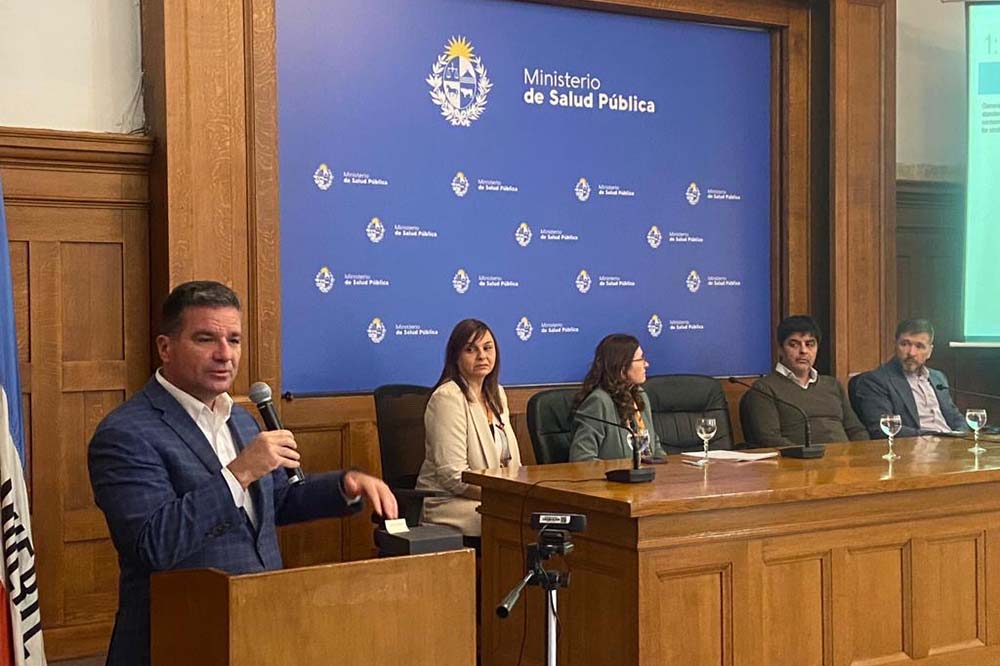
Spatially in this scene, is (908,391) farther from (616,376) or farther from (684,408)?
(616,376)

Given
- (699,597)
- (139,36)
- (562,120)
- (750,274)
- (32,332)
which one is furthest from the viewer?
(750,274)

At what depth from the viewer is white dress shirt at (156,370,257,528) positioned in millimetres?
2766

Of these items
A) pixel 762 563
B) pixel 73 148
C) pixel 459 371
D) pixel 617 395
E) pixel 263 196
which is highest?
pixel 73 148

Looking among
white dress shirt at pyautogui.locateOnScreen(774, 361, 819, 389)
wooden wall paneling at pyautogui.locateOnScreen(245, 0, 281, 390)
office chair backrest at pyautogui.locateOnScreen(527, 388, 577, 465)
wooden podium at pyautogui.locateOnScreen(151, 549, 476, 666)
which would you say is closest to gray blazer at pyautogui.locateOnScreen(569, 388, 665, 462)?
office chair backrest at pyautogui.locateOnScreen(527, 388, 577, 465)

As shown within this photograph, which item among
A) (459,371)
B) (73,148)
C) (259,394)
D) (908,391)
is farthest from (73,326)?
(908,391)

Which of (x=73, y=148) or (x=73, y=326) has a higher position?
(x=73, y=148)

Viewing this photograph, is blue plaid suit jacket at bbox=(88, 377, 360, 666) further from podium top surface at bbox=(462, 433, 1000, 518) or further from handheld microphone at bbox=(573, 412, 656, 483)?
handheld microphone at bbox=(573, 412, 656, 483)

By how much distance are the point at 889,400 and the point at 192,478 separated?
4.52 metres

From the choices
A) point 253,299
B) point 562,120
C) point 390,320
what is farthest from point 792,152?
point 253,299

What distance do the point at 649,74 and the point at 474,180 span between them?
117 centimetres

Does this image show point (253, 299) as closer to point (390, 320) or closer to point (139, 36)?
point (390, 320)

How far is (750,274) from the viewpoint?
23.0ft

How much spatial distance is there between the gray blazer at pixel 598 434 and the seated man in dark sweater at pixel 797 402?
2.46 feet

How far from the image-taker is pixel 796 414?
6090 mm
